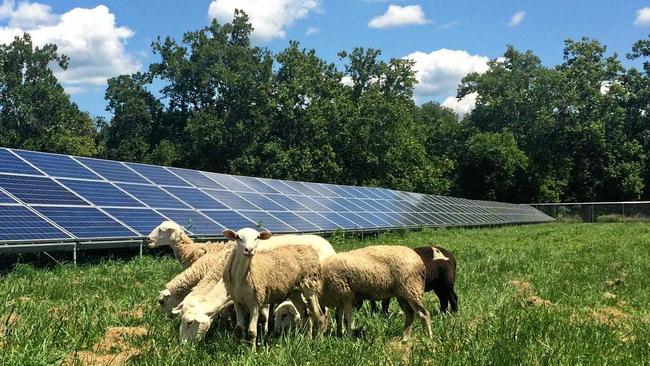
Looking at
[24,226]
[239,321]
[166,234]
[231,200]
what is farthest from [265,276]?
[231,200]

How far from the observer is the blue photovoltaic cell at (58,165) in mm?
15242

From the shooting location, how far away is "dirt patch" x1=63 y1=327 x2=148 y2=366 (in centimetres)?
527

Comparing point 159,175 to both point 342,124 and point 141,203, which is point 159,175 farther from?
point 342,124

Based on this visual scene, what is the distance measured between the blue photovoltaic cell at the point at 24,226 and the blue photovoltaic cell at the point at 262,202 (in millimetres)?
8204

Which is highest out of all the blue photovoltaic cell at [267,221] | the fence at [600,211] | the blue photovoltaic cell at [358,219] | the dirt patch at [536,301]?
the blue photovoltaic cell at [267,221]

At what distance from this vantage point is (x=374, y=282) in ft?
22.0

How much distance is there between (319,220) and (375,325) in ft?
42.9

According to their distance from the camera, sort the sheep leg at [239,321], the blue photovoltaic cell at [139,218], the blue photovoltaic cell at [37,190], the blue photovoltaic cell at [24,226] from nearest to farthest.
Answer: the sheep leg at [239,321]
the blue photovoltaic cell at [24,226]
the blue photovoltaic cell at [37,190]
the blue photovoltaic cell at [139,218]

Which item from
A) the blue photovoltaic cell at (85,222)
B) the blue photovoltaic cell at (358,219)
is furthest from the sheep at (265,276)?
the blue photovoltaic cell at (358,219)

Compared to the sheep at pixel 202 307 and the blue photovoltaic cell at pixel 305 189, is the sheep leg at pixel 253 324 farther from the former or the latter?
the blue photovoltaic cell at pixel 305 189

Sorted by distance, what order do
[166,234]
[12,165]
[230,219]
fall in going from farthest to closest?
[230,219] → [12,165] → [166,234]

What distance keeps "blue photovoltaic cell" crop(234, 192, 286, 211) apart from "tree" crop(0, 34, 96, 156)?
37131 millimetres

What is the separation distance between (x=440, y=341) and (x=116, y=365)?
9.93 feet

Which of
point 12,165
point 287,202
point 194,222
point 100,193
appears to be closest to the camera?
point 12,165
